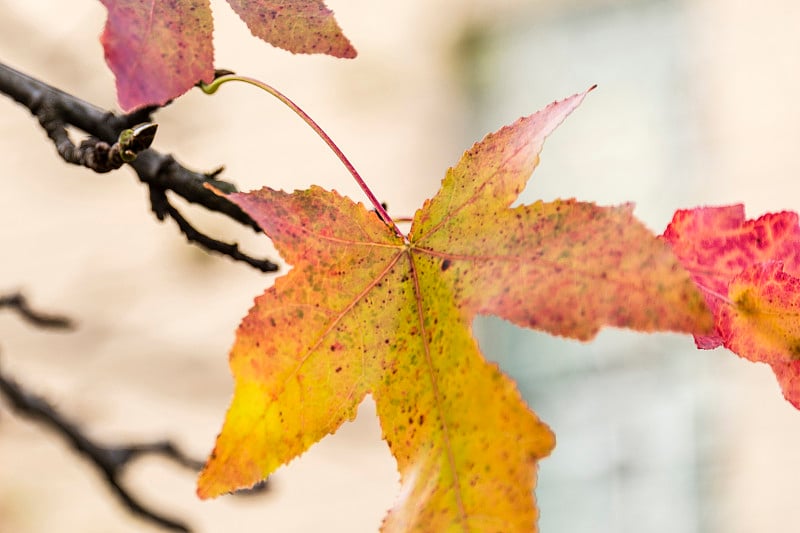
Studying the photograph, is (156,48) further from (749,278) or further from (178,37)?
(749,278)

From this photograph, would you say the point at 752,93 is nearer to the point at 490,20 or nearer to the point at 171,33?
the point at 490,20

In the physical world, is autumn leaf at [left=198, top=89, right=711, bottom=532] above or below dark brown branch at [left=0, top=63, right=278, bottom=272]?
below

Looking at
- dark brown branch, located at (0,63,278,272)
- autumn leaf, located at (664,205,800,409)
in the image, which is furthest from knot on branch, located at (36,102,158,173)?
autumn leaf, located at (664,205,800,409)

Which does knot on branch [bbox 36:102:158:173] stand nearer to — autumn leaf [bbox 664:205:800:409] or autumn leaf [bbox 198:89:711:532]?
autumn leaf [bbox 198:89:711:532]

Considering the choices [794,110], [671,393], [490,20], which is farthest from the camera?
[490,20]

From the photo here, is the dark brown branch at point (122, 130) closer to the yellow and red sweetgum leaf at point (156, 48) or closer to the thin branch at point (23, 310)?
the yellow and red sweetgum leaf at point (156, 48)

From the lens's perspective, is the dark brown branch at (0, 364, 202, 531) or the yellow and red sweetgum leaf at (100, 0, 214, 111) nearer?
the yellow and red sweetgum leaf at (100, 0, 214, 111)

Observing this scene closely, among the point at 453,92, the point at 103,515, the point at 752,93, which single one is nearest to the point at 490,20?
the point at 453,92
